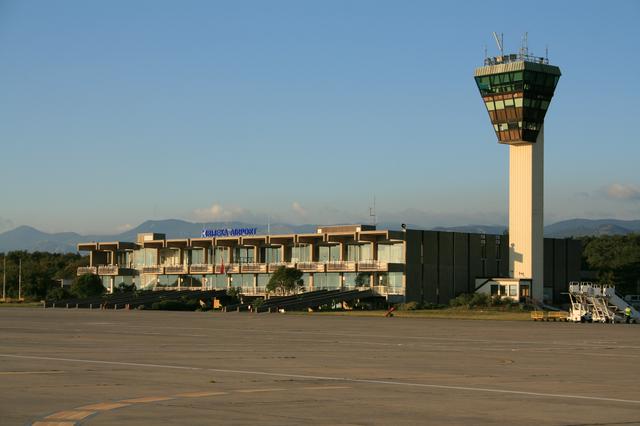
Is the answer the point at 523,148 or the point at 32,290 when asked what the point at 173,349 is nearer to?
the point at 523,148

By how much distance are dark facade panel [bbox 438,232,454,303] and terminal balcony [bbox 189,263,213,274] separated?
38.8 meters

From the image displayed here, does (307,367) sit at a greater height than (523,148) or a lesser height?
lesser

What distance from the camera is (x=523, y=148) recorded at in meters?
125

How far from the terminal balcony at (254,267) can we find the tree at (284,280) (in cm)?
807

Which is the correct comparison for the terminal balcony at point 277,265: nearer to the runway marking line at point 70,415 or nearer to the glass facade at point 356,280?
the glass facade at point 356,280

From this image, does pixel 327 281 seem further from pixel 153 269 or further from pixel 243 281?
pixel 153 269

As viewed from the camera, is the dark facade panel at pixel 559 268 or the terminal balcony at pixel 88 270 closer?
the dark facade panel at pixel 559 268

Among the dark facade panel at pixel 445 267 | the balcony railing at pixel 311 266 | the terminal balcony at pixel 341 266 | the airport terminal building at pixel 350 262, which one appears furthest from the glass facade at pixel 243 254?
the dark facade panel at pixel 445 267

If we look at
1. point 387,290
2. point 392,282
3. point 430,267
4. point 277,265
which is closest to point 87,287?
point 277,265

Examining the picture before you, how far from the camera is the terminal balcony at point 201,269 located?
153875 millimetres

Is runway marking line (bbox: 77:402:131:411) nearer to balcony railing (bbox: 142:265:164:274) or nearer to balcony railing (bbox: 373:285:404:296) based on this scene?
balcony railing (bbox: 373:285:404:296)

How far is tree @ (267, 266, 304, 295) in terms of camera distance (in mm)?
135875

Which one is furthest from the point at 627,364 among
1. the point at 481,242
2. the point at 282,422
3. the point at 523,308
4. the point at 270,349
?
the point at 481,242

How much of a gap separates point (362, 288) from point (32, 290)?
7332 centimetres
